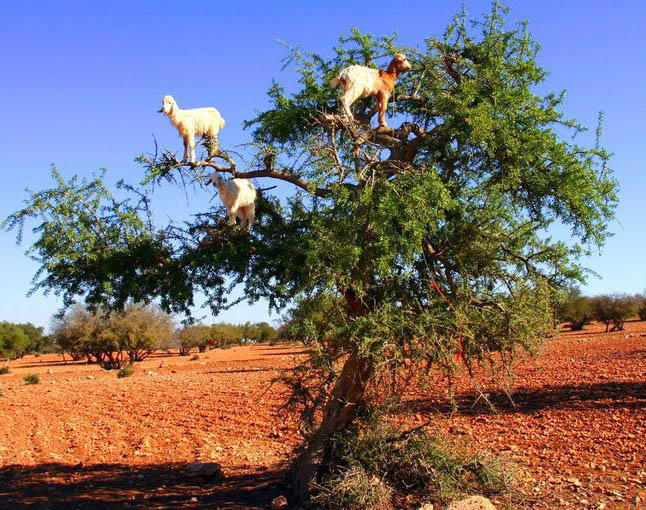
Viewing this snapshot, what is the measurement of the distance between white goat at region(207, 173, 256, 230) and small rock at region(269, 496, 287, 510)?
3753 millimetres

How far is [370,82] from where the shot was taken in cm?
795

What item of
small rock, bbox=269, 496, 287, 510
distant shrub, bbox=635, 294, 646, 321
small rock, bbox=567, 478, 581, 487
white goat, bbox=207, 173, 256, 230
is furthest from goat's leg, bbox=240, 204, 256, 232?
distant shrub, bbox=635, 294, 646, 321

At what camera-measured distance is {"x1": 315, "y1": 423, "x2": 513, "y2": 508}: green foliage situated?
814 cm

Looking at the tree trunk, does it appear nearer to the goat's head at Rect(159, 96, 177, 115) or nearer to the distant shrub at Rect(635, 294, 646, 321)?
the goat's head at Rect(159, 96, 177, 115)

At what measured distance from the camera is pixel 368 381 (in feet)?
27.4

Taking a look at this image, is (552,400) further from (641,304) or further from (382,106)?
(641,304)

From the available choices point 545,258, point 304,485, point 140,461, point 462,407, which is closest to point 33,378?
point 140,461

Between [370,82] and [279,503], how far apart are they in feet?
18.9

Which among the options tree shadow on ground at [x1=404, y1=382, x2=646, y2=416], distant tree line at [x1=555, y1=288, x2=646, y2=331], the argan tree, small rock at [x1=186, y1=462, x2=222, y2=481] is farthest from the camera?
distant tree line at [x1=555, y1=288, x2=646, y2=331]

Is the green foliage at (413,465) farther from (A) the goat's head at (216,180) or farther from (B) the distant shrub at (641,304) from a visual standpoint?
(B) the distant shrub at (641,304)

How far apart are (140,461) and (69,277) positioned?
17.0 ft

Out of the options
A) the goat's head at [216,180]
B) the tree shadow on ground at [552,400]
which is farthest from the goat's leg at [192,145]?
the tree shadow on ground at [552,400]

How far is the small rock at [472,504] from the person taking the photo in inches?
284

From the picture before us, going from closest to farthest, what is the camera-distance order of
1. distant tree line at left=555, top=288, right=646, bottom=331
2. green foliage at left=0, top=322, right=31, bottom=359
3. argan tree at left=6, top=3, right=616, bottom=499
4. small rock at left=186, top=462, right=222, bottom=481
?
argan tree at left=6, top=3, right=616, bottom=499 → small rock at left=186, top=462, right=222, bottom=481 → distant tree line at left=555, top=288, right=646, bottom=331 → green foliage at left=0, top=322, right=31, bottom=359
